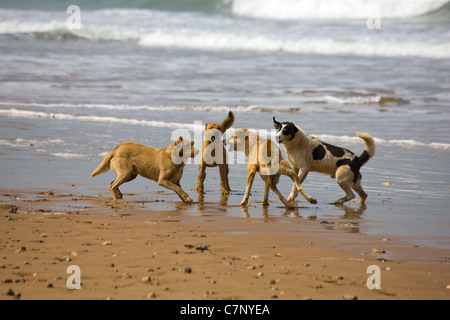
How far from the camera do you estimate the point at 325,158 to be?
962 cm

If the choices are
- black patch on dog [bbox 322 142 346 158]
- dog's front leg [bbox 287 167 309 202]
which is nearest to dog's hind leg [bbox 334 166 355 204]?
black patch on dog [bbox 322 142 346 158]

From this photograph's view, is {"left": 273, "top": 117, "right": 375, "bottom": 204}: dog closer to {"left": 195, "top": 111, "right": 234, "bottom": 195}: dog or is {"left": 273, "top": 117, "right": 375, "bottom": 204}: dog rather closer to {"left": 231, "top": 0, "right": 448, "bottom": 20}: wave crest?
{"left": 195, "top": 111, "right": 234, "bottom": 195}: dog

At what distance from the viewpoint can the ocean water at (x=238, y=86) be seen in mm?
10164

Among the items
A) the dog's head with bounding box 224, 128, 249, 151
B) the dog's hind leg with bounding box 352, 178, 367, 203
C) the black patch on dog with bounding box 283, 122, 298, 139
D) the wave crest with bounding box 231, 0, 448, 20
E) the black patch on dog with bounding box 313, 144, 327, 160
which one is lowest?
the dog's hind leg with bounding box 352, 178, 367, 203

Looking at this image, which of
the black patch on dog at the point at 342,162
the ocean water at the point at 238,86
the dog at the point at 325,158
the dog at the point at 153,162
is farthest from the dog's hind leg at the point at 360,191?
the dog at the point at 153,162

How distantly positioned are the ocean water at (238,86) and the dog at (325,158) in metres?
0.36

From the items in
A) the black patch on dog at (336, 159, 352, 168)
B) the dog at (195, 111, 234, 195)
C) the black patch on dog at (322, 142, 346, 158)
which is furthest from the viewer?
the black patch on dog at (322, 142, 346, 158)

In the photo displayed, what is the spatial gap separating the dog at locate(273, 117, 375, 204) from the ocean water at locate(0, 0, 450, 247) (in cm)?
36

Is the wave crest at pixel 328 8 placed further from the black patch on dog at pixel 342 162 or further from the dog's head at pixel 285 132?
the dog's head at pixel 285 132

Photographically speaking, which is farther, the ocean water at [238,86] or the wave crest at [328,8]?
the wave crest at [328,8]

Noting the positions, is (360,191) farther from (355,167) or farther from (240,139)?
(240,139)

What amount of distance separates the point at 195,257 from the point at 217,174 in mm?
5121

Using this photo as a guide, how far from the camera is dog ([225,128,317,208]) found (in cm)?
865

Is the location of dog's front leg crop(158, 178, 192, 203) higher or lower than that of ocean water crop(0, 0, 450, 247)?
lower
